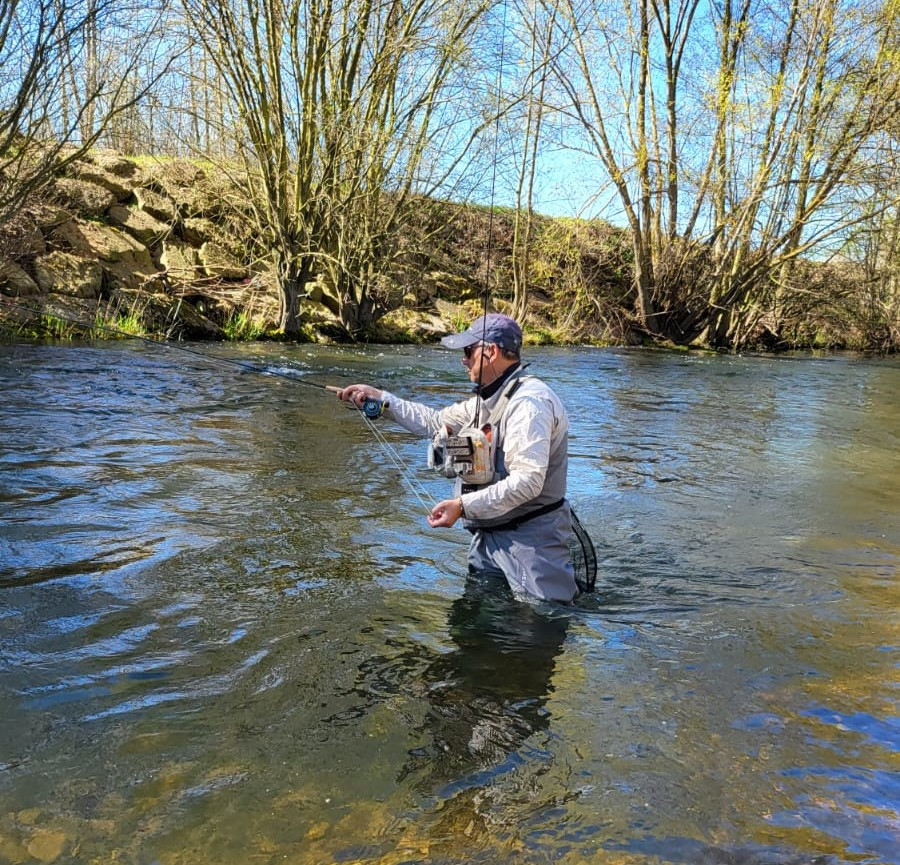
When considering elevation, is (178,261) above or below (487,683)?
above

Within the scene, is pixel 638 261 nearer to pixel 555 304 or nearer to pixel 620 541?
pixel 555 304

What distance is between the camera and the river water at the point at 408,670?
248 cm

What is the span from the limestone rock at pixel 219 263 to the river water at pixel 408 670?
448 inches

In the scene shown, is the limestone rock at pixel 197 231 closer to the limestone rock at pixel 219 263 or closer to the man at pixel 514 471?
the limestone rock at pixel 219 263

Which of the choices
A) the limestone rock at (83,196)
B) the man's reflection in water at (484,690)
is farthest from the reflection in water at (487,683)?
the limestone rock at (83,196)

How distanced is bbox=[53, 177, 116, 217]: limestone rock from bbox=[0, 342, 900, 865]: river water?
11569mm

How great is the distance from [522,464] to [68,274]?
47.2 ft

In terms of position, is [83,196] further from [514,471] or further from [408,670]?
[408,670]

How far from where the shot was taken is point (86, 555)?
4633 millimetres

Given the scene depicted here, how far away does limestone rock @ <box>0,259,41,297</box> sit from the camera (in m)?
14.8

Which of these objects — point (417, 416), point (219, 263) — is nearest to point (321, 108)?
point (219, 263)

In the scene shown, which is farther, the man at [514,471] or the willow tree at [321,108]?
the willow tree at [321,108]

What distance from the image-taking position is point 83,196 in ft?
59.1

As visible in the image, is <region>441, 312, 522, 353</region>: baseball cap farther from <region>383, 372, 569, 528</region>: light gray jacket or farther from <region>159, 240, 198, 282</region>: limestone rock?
<region>159, 240, 198, 282</region>: limestone rock
